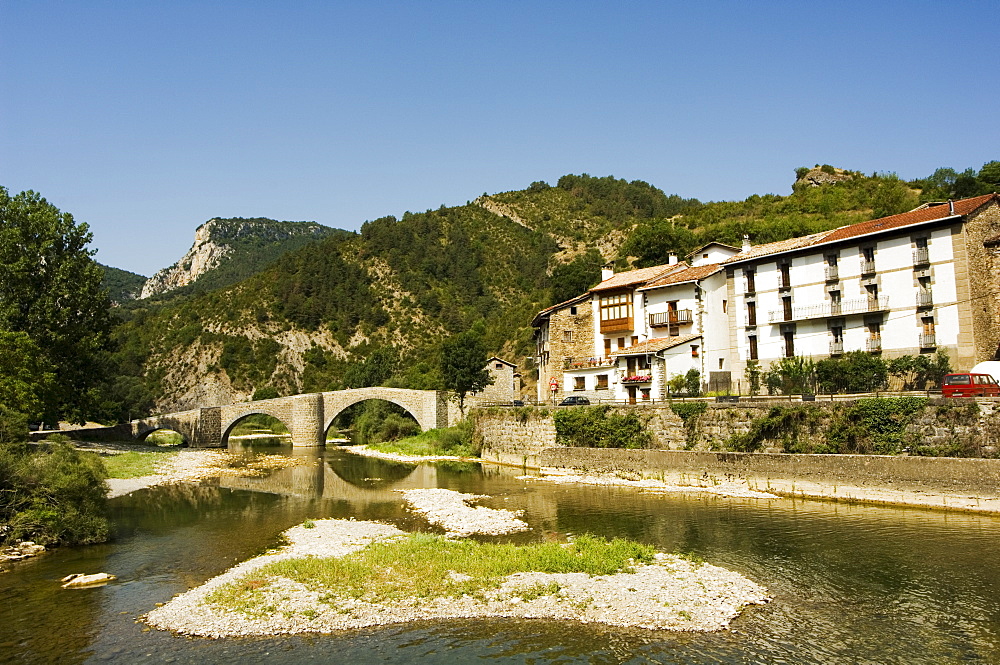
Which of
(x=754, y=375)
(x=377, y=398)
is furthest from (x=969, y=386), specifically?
(x=377, y=398)

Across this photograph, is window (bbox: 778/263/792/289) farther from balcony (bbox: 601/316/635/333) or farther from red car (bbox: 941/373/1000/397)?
red car (bbox: 941/373/1000/397)

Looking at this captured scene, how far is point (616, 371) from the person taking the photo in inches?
1704

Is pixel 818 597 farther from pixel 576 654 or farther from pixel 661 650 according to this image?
pixel 576 654

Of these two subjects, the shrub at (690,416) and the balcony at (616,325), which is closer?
the shrub at (690,416)

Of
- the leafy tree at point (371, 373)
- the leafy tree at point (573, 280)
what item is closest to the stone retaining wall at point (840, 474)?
the leafy tree at point (573, 280)

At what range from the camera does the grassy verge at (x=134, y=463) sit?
39.1m

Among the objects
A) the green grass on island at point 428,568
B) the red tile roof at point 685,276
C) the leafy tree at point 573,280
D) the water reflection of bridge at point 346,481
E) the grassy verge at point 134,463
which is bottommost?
the water reflection of bridge at point 346,481

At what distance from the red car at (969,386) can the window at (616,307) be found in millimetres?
20898

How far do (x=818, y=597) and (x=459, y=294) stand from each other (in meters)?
99.8

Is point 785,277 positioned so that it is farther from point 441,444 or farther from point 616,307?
point 441,444

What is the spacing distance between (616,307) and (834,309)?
14508mm

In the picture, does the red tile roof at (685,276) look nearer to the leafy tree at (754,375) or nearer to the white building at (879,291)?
the white building at (879,291)

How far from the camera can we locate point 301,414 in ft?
201

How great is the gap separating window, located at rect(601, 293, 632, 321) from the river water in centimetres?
1850
